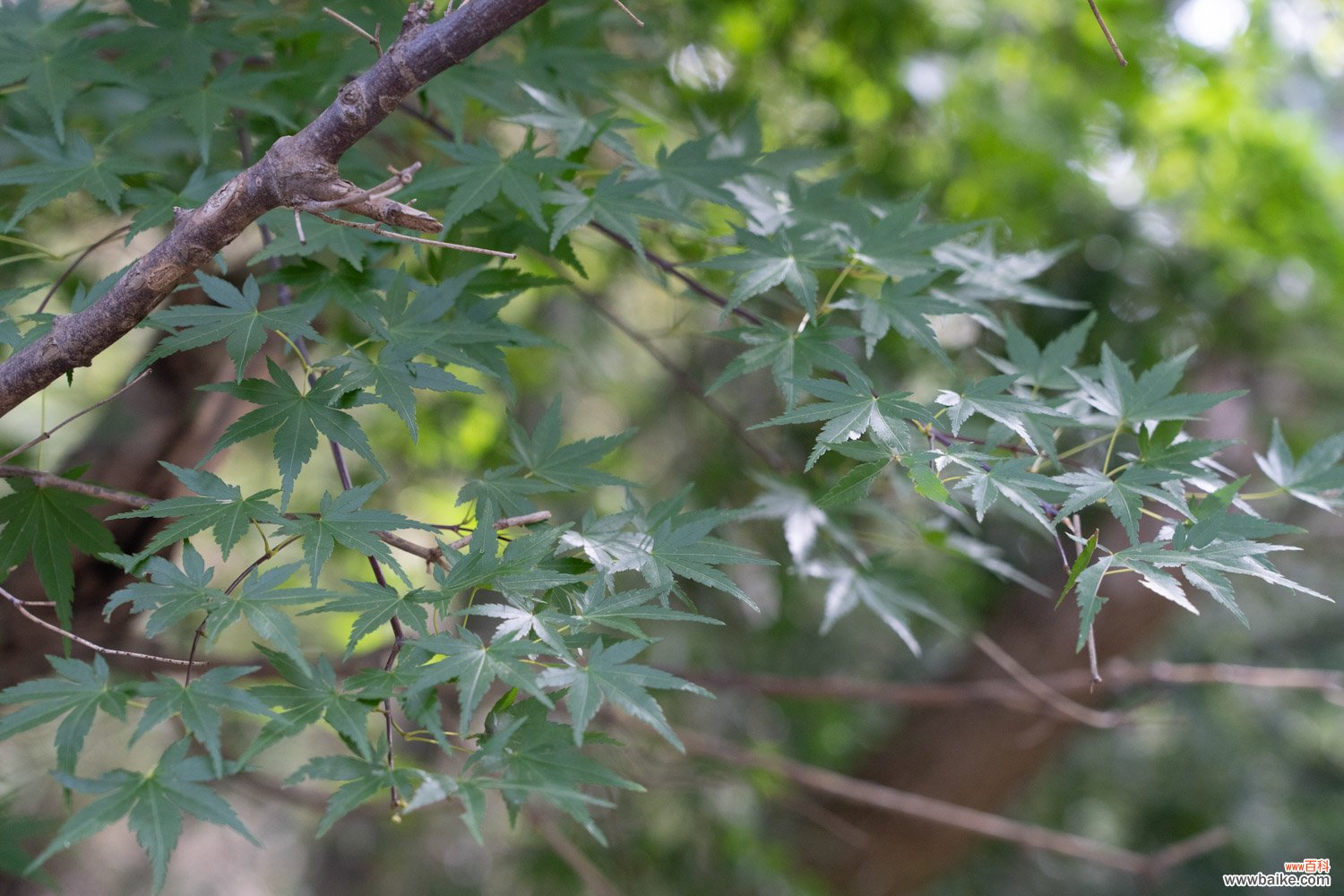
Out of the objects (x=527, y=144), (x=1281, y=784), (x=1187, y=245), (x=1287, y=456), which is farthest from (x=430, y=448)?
(x=1281, y=784)

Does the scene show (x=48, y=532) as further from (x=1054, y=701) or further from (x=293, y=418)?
(x=1054, y=701)

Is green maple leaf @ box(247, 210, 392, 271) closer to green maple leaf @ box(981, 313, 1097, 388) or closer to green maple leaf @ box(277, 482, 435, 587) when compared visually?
green maple leaf @ box(277, 482, 435, 587)

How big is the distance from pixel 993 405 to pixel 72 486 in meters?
0.96

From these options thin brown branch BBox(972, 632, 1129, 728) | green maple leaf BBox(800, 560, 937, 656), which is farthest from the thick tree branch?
thin brown branch BBox(972, 632, 1129, 728)

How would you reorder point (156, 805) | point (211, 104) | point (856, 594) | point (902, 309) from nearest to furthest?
point (156, 805)
point (902, 309)
point (211, 104)
point (856, 594)

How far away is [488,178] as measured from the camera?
3.81 feet

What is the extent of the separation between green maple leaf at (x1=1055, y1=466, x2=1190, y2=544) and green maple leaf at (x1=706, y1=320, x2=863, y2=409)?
0.26 meters

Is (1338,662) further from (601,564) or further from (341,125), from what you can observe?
(341,125)

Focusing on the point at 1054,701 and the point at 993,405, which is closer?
the point at 993,405

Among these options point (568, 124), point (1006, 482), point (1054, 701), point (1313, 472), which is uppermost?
point (568, 124)

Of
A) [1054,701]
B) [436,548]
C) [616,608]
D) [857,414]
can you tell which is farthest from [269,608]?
[1054,701]

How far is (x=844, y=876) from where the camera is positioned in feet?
9.82

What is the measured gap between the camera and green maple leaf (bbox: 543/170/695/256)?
3.73 feet

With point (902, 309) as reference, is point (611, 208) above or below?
above
